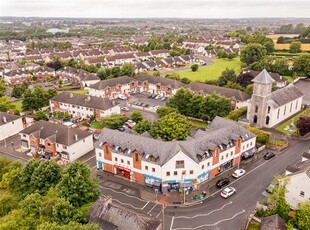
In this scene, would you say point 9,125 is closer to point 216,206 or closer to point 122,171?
point 122,171

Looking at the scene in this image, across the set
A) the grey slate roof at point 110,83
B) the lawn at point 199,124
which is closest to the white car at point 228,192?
the lawn at point 199,124

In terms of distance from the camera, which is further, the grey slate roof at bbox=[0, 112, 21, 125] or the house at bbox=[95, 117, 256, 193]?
the grey slate roof at bbox=[0, 112, 21, 125]

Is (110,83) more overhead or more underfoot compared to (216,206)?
more overhead

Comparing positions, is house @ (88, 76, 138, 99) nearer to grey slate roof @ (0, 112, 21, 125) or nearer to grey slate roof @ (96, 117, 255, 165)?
grey slate roof @ (0, 112, 21, 125)

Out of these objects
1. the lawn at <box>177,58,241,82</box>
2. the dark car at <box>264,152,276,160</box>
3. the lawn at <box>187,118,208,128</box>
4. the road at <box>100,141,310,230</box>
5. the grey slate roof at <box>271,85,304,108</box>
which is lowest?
the road at <box>100,141,310,230</box>

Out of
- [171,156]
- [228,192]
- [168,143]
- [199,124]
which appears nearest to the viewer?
[228,192]

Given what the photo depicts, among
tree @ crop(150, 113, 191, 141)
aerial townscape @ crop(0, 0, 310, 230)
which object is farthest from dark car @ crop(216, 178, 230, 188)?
tree @ crop(150, 113, 191, 141)

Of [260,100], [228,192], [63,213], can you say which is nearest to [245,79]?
[260,100]

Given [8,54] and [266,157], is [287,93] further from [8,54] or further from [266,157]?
[8,54]
